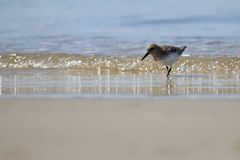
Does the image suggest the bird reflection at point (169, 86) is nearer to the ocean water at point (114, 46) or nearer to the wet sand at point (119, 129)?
the ocean water at point (114, 46)

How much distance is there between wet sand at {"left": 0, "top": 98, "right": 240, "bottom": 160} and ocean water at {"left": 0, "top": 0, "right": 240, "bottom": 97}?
4.20 ft

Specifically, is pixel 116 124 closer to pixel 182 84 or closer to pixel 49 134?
pixel 49 134

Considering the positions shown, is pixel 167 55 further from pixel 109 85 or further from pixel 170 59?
pixel 109 85

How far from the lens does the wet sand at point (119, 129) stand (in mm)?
4668

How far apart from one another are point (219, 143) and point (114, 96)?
2.60 metres

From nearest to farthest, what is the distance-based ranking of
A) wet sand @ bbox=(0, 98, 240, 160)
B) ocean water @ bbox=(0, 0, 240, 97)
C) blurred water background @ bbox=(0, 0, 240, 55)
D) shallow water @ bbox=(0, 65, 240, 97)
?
wet sand @ bbox=(0, 98, 240, 160), shallow water @ bbox=(0, 65, 240, 97), ocean water @ bbox=(0, 0, 240, 97), blurred water background @ bbox=(0, 0, 240, 55)

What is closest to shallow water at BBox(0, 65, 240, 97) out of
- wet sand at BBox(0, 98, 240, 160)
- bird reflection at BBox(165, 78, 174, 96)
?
bird reflection at BBox(165, 78, 174, 96)

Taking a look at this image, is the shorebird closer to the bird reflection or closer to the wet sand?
the bird reflection

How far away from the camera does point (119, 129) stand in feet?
17.4

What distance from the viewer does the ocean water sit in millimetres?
8773

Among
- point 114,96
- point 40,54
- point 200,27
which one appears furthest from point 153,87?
point 200,27

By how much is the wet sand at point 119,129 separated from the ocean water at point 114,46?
1.28 metres

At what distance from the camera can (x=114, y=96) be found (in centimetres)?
736

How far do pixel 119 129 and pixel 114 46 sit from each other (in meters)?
8.16
